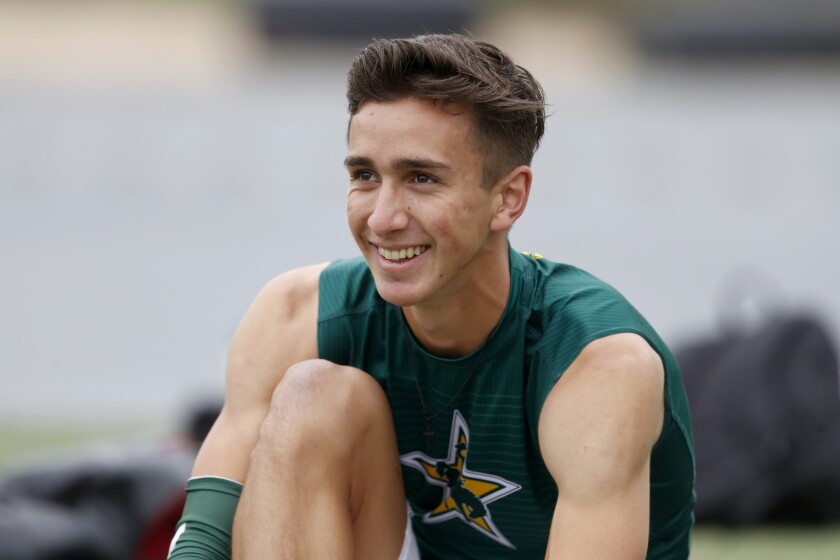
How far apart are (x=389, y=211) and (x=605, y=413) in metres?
0.58

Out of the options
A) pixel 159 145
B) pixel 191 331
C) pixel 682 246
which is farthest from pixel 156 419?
pixel 682 246

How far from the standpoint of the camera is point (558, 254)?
29.9 feet

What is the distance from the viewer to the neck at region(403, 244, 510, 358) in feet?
8.70

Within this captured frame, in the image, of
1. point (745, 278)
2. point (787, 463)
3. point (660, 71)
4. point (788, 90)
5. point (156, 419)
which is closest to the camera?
point (787, 463)

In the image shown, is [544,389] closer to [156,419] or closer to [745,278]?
[156,419]

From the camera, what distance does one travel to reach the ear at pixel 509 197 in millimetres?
2586

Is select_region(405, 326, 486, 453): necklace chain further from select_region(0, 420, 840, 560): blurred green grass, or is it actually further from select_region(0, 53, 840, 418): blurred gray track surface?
select_region(0, 53, 840, 418): blurred gray track surface

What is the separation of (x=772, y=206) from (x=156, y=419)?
185 inches

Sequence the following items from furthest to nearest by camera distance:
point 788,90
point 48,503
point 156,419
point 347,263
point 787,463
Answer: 1. point 788,90
2. point 156,419
3. point 787,463
4. point 48,503
5. point 347,263

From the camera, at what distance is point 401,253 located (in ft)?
8.22

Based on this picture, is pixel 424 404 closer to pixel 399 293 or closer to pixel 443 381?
pixel 443 381

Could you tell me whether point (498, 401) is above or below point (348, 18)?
below

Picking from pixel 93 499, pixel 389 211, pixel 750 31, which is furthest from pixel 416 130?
pixel 750 31

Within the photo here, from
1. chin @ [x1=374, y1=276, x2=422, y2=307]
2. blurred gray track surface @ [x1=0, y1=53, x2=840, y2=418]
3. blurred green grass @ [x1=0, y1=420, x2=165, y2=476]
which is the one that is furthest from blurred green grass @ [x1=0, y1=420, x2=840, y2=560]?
blurred gray track surface @ [x1=0, y1=53, x2=840, y2=418]
